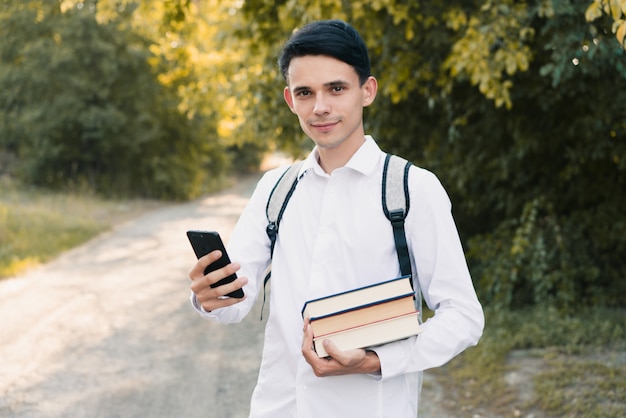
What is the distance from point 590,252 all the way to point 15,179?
21270 millimetres

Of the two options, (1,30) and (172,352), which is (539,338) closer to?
(172,352)

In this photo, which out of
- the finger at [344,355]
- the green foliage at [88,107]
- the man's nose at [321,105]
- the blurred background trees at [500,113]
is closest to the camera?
the finger at [344,355]

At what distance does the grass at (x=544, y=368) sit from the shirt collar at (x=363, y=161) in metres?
3.35

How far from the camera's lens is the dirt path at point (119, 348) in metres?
5.52

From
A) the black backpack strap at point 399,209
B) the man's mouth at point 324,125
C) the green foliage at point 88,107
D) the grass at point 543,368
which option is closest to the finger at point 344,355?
the black backpack strap at point 399,209

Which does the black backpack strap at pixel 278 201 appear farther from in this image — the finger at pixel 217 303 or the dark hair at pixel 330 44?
the dark hair at pixel 330 44

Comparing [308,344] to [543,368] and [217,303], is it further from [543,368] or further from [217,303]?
[543,368]

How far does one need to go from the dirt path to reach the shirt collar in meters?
3.46

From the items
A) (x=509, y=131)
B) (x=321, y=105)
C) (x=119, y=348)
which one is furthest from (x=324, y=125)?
(x=509, y=131)

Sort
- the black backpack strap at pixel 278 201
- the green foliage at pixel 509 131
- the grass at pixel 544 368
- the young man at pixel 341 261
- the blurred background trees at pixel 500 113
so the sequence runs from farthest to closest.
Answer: the green foliage at pixel 509 131
the blurred background trees at pixel 500 113
the grass at pixel 544 368
the black backpack strap at pixel 278 201
the young man at pixel 341 261

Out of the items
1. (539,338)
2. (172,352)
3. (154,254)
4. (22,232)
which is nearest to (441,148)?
(539,338)

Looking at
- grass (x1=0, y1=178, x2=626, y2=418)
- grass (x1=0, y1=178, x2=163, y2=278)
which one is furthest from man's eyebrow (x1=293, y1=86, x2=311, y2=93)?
grass (x1=0, y1=178, x2=163, y2=278)

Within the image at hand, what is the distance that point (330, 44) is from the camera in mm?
1936

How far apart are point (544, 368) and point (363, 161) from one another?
4084 millimetres
